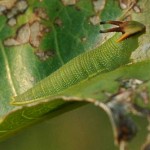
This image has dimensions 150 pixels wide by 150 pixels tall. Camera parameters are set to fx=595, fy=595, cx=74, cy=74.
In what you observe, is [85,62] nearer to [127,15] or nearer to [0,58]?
[127,15]

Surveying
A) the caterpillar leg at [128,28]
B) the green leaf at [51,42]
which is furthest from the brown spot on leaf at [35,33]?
the caterpillar leg at [128,28]

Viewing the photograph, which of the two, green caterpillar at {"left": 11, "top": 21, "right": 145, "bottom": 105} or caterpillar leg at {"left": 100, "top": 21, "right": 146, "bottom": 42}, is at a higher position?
caterpillar leg at {"left": 100, "top": 21, "right": 146, "bottom": 42}

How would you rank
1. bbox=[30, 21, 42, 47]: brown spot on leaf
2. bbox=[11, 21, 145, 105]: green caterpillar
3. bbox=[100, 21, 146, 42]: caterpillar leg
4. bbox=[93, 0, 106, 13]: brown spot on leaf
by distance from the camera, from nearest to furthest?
bbox=[100, 21, 146, 42]: caterpillar leg
bbox=[11, 21, 145, 105]: green caterpillar
bbox=[93, 0, 106, 13]: brown spot on leaf
bbox=[30, 21, 42, 47]: brown spot on leaf

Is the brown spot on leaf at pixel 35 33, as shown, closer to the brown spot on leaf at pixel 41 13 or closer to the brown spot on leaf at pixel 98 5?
the brown spot on leaf at pixel 41 13

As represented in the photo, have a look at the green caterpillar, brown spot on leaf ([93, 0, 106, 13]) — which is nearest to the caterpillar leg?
the green caterpillar

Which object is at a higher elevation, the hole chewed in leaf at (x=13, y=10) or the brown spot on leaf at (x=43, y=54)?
the hole chewed in leaf at (x=13, y=10)

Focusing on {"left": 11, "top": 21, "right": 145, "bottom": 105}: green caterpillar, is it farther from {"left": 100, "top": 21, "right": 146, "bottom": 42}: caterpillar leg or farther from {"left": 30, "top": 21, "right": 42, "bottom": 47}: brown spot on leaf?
{"left": 30, "top": 21, "right": 42, "bottom": 47}: brown spot on leaf

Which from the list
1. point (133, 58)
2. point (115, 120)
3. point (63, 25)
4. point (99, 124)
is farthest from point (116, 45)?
point (99, 124)

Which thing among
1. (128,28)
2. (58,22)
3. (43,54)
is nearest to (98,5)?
(58,22)

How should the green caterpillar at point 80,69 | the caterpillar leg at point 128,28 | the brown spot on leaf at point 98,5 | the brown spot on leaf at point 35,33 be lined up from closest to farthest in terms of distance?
the caterpillar leg at point 128,28 < the green caterpillar at point 80,69 < the brown spot on leaf at point 98,5 < the brown spot on leaf at point 35,33

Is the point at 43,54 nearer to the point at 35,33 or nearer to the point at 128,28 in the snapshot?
the point at 35,33

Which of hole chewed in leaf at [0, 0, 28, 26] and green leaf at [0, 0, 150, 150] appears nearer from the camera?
green leaf at [0, 0, 150, 150]
